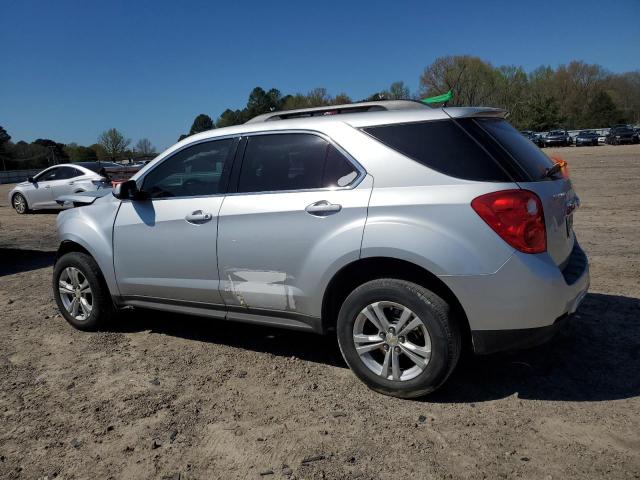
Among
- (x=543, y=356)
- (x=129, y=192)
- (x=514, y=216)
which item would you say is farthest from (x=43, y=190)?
(x=514, y=216)

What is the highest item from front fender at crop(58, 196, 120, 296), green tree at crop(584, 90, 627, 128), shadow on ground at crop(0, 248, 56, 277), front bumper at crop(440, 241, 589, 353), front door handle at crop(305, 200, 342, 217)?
green tree at crop(584, 90, 627, 128)

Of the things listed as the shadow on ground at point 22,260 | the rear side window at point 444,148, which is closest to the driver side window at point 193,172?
→ the rear side window at point 444,148

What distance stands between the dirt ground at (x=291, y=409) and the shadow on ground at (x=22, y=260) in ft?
10.8

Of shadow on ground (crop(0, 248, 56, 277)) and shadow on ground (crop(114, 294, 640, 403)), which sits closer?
shadow on ground (crop(114, 294, 640, 403))

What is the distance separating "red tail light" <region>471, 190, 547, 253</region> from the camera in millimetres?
2953

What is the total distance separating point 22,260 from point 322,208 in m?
7.23

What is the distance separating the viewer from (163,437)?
3076mm

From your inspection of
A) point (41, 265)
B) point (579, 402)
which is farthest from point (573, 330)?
point (41, 265)

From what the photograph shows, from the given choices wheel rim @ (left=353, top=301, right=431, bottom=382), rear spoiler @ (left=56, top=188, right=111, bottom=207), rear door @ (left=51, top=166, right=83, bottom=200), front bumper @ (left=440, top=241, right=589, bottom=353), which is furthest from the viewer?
rear door @ (left=51, top=166, right=83, bottom=200)

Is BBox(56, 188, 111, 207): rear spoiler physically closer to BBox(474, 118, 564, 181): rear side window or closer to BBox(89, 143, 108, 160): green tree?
BBox(474, 118, 564, 181): rear side window


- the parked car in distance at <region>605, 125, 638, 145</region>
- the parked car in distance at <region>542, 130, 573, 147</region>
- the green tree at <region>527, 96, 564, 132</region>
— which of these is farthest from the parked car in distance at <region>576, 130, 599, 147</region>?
the green tree at <region>527, 96, 564, 132</region>

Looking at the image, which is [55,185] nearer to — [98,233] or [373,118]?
[98,233]

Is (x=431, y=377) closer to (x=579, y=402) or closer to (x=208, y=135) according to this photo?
(x=579, y=402)

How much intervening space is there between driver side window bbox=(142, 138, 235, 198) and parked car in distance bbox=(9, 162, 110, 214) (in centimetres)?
1077
